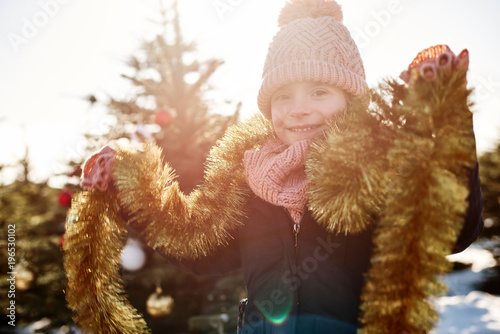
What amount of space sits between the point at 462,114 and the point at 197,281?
4.14m

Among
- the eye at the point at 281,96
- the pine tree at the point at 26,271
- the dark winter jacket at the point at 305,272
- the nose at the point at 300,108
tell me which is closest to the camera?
the dark winter jacket at the point at 305,272

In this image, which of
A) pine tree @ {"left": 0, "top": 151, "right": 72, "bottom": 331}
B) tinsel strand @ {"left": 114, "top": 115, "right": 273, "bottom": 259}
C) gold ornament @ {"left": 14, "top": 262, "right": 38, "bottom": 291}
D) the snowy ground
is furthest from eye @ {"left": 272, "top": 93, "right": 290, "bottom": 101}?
gold ornament @ {"left": 14, "top": 262, "right": 38, "bottom": 291}

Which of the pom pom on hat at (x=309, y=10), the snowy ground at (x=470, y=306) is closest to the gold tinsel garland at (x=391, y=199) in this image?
the pom pom on hat at (x=309, y=10)

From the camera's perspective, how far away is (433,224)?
0.71m

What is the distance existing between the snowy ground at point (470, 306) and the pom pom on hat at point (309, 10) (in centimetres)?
358

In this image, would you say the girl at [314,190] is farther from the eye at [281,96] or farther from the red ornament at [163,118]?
the red ornament at [163,118]

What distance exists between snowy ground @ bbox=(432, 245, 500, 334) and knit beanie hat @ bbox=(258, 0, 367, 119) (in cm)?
343

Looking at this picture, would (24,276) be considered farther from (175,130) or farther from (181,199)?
(181,199)

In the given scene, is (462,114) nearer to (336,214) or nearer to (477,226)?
(336,214)

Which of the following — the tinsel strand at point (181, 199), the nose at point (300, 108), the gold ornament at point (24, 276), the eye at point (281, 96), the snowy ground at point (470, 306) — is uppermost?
the eye at point (281, 96)

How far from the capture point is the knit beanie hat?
1.57m

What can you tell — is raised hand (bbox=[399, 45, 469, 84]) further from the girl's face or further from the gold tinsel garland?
the girl's face

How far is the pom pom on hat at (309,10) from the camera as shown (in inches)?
70.5

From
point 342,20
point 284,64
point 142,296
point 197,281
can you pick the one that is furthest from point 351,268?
point 142,296
